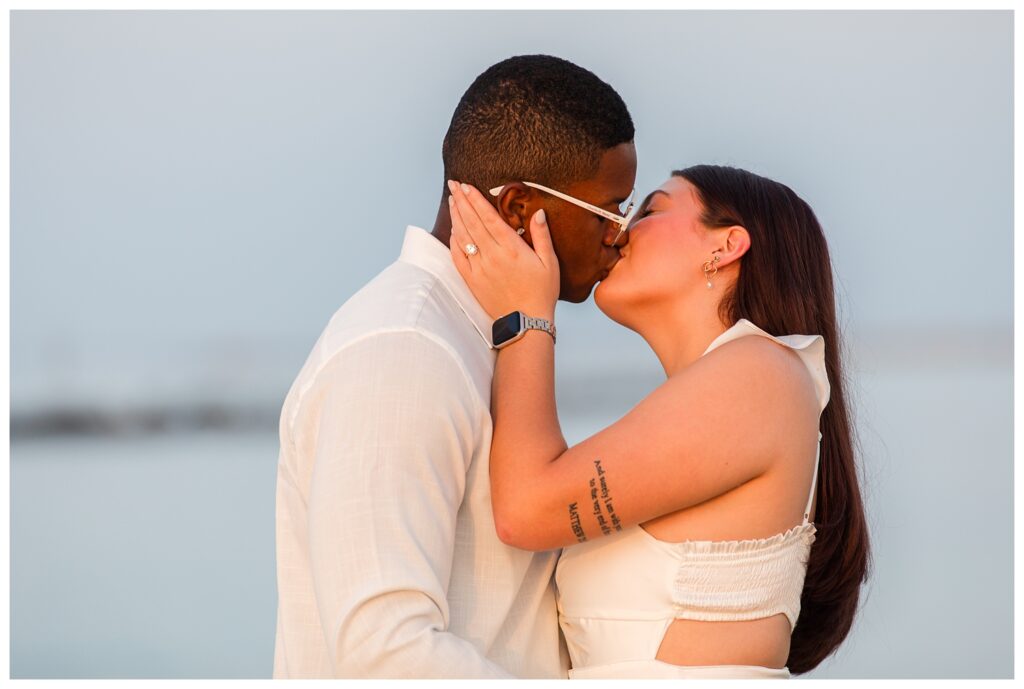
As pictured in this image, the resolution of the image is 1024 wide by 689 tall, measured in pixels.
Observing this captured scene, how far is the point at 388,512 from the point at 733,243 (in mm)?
1123

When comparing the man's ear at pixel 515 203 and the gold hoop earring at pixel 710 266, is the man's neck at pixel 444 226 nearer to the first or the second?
the man's ear at pixel 515 203

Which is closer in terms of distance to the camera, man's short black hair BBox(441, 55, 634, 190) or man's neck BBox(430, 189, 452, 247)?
man's short black hair BBox(441, 55, 634, 190)

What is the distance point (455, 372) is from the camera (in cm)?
220

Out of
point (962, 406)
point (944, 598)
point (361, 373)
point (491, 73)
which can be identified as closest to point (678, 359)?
point (491, 73)

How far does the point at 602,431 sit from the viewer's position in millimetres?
2414

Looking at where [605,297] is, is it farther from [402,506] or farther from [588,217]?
[402,506]

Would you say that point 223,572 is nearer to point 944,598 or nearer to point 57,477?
point 57,477

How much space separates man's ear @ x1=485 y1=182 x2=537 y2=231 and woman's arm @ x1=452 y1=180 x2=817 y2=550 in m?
0.03

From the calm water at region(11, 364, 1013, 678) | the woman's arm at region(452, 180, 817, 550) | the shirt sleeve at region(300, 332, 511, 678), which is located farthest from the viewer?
the calm water at region(11, 364, 1013, 678)

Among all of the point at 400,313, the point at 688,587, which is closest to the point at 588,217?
the point at 400,313

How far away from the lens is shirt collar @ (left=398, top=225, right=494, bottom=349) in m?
2.43

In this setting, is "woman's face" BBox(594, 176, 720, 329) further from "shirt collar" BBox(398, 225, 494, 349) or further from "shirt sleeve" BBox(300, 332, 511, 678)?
"shirt sleeve" BBox(300, 332, 511, 678)

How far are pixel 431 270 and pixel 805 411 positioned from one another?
777 mm

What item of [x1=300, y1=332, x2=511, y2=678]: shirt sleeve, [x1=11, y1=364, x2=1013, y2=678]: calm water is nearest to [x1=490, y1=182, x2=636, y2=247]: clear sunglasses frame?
[x1=300, y1=332, x2=511, y2=678]: shirt sleeve
